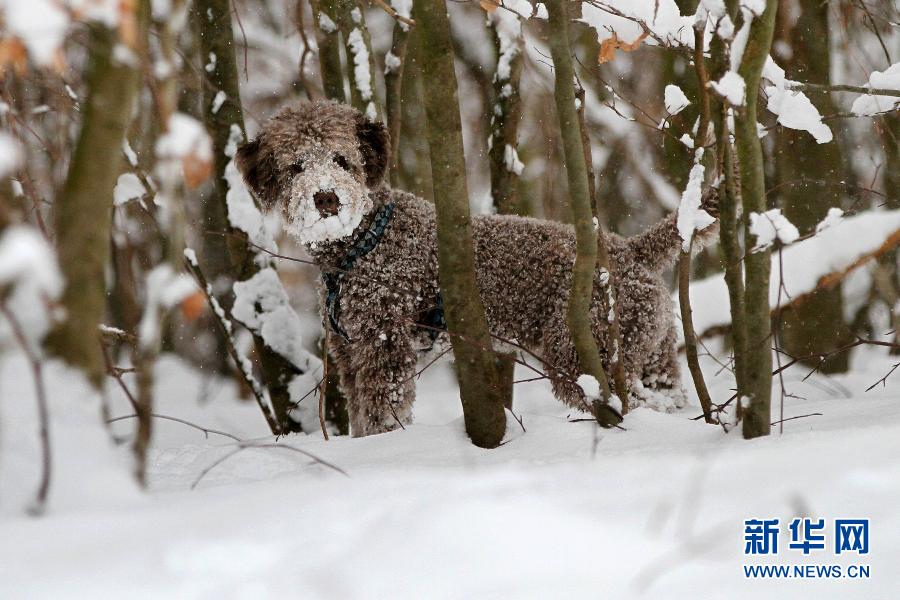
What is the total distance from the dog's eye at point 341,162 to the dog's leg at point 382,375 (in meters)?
0.95

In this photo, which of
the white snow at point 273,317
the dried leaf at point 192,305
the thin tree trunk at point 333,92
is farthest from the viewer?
the thin tree trunk at point 333,92

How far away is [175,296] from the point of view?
184 centimetres

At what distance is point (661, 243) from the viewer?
4.30m

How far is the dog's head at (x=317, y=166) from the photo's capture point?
4.38 metres

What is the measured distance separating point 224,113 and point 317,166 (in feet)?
3.28

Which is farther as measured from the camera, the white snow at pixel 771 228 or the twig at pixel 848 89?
the twig at pixel 848 89

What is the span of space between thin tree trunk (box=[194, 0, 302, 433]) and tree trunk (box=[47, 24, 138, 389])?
3.04 metres

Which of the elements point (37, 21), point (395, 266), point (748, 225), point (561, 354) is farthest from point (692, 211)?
point (37, 21)

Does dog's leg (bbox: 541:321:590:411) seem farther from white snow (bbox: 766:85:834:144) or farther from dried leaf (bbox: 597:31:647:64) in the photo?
white snow (bbox: 766:85:834:144)

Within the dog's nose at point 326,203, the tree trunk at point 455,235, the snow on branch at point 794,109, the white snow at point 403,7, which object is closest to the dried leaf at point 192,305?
the tree trunk at point 455,235

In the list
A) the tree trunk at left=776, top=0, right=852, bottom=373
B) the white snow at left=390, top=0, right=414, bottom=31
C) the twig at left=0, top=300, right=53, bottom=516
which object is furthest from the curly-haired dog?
the tree trunk at left=776, top=0, right=852, bottom=373

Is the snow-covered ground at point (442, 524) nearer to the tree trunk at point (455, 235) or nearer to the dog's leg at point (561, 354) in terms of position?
the tree trunk at point (455, 235)

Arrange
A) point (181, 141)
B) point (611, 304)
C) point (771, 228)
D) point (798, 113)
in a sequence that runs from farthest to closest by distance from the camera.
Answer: point (611, 304) → point (798, 113) → point (771, 228) → point (181, 141)

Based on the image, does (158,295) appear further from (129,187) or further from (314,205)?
(314,205)
